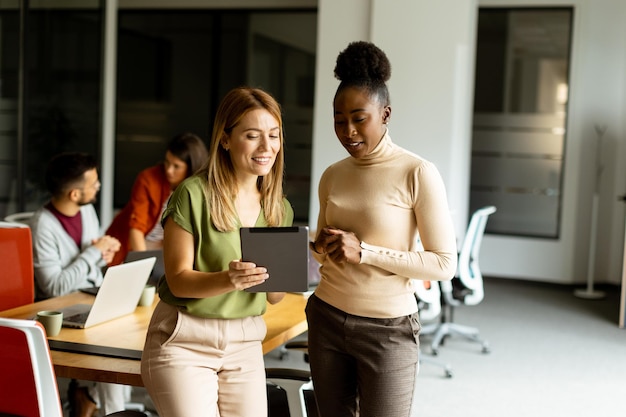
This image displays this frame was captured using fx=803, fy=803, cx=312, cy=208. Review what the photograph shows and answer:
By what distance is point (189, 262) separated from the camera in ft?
6.67

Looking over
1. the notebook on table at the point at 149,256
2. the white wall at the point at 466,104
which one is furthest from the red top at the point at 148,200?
the white wall at the point at 466,104

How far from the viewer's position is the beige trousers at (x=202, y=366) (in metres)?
2.00

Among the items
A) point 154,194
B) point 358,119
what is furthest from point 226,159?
point 154,194

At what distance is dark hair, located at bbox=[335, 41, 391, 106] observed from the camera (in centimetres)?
211

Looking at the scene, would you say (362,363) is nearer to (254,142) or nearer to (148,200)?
(254,142)

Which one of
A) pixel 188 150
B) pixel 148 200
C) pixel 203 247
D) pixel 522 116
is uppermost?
pixel 522 116

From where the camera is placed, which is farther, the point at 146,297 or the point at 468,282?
the point at 468,282

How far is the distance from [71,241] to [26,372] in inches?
74.4

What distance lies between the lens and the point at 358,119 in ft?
6.86

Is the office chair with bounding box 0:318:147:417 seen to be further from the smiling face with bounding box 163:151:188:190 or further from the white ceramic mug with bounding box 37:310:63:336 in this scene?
the smiling face with bounding box 163:151:188:190

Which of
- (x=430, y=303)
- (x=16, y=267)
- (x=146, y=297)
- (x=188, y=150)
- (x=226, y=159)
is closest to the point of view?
(x=226, y=159)

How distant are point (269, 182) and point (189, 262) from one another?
1.09ft

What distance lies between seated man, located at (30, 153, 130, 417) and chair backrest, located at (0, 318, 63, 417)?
1585 mm

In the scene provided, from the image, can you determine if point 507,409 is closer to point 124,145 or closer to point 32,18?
point 32,18
